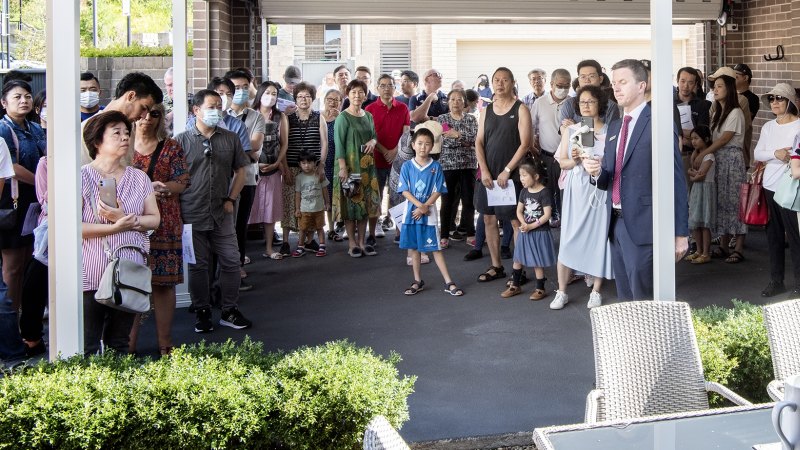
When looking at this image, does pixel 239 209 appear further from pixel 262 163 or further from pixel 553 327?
pixel 553 327

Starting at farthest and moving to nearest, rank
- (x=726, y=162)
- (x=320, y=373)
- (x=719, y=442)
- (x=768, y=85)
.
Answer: (x=768, y=85), (x=726, y=162), (x=320, y=373), (x=719, y=442)

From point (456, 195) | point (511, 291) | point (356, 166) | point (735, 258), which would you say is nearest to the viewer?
point (511, 291)

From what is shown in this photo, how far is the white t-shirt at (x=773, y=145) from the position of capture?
7.96m

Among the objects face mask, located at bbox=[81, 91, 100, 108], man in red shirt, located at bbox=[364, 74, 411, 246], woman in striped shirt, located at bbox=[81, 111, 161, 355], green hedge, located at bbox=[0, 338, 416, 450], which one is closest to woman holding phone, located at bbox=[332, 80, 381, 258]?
man in red shirt, located at bbox=[364, 74, 411, 246]

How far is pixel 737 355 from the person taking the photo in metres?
4.84

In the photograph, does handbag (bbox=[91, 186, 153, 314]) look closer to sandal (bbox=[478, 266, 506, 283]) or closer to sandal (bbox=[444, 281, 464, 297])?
sandal (bbox=[444, 281, 464, 297])

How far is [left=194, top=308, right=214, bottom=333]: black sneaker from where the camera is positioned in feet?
24.2

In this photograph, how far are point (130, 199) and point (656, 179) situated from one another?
2.81 metres

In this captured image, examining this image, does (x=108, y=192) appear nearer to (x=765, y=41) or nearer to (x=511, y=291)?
(x=511, y=291)

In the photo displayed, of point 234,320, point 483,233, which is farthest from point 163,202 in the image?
point 483,233

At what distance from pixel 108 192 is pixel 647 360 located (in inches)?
118

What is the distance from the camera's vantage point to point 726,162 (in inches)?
376

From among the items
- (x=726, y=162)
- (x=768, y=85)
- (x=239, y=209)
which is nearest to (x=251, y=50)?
(x=239, y=209)

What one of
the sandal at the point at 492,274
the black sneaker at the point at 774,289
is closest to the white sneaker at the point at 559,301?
the sandal at the point at 492,274
